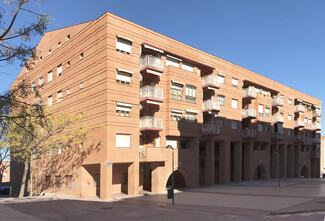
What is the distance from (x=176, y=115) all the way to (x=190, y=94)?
10.3 ft

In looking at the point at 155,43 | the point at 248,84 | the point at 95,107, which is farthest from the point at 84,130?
the point at 248,84

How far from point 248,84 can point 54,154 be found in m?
27.9

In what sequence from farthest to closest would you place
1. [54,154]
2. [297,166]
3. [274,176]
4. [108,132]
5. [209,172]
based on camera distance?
1. [297,166]
2. [274,176]
3. [209,172]
4. [54,154]
5. [108,132]

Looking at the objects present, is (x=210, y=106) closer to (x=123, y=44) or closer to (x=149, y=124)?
(x=149, y=124)

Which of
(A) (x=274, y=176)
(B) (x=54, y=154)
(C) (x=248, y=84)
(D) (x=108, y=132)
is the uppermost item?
(C) (x=248, y=84)

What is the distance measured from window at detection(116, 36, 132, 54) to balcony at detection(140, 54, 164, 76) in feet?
5.62

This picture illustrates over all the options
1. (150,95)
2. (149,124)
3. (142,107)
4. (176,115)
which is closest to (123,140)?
(149,124)

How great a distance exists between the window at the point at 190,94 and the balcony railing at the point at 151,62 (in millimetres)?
4510

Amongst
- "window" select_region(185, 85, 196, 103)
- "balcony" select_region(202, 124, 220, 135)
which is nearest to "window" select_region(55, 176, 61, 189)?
"window" select_region(185, 85, 196, 103)

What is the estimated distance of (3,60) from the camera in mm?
10906

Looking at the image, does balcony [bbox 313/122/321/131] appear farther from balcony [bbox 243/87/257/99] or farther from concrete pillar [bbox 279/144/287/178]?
balcony [bbox 243/87/257/99]

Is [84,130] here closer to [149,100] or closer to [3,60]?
[149,100]

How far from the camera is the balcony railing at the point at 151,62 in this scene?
1128 inches

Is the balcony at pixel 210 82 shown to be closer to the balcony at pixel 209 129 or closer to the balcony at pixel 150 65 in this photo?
the balcony at pixel 209 129
